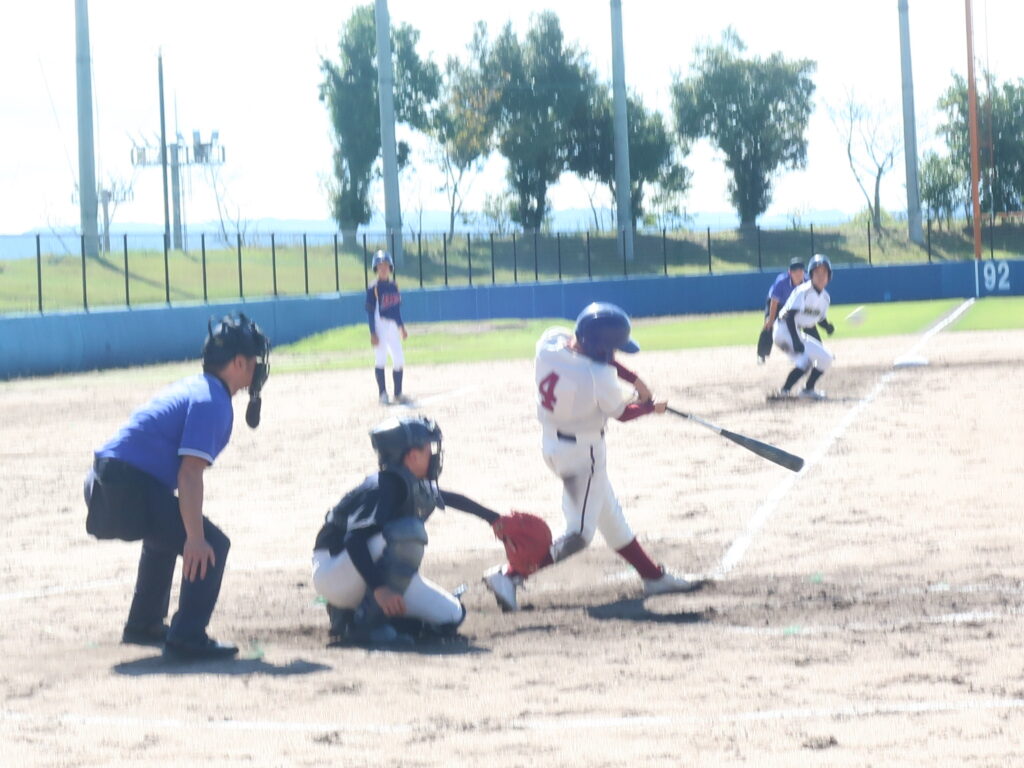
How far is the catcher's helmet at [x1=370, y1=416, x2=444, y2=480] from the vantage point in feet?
22.0

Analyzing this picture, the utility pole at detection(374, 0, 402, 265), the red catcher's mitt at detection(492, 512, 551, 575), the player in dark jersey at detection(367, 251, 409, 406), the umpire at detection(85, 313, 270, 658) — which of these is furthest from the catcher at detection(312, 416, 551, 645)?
the utility pole at detection(374, 0, 402, 265)

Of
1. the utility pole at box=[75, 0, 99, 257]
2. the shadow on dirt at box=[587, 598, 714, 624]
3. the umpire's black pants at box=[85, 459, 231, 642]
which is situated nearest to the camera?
the umpire's black pants at box=[85, 459, 231, 642]

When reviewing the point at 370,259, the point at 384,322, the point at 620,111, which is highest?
the point at 620,111

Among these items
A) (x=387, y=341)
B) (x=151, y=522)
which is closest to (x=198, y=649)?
(x=151, y=522)

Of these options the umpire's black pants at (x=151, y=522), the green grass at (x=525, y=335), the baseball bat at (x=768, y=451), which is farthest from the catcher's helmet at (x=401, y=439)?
the green grass at (x=525, y=335)

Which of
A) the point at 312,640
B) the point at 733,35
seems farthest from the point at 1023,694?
the point at 733,35

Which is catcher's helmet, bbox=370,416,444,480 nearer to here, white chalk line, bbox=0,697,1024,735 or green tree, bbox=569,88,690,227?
white chalk line, bbox=0,697,1024,735

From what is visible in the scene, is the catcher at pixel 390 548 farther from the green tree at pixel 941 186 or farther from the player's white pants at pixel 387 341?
the green tree at pixel 941 186

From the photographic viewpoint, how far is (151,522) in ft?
21.6

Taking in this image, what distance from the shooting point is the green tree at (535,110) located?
216ft

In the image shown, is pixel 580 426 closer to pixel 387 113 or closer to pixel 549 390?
pixel 549 390

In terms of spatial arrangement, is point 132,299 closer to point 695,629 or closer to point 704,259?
point 704,259

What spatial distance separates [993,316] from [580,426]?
95.4 feet

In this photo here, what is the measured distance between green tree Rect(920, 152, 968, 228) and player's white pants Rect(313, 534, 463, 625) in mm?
61782
